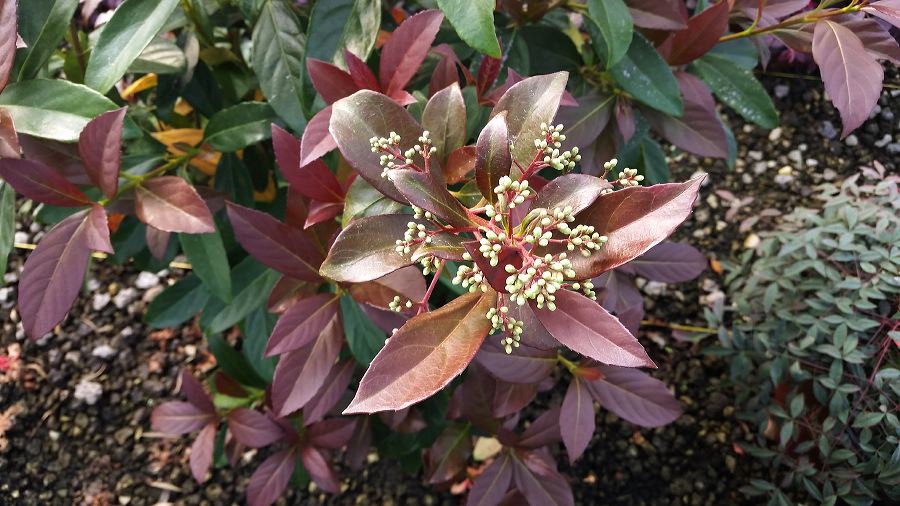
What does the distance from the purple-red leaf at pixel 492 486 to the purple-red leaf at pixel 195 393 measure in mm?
608

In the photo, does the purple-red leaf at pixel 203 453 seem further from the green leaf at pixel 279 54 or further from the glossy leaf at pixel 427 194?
the glossy leaf at pixel 427 194

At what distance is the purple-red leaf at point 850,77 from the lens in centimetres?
97

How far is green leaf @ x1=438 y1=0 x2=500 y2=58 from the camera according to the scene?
81 cm

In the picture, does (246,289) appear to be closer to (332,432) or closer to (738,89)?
(332,432)

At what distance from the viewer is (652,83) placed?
1.16m

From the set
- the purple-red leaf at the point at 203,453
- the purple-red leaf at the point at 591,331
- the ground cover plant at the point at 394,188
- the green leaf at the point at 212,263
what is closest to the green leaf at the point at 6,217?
the ground cover plant at the point at 394,188

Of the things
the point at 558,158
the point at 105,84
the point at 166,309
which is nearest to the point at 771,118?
the point at 558,158

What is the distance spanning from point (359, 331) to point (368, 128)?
44cm

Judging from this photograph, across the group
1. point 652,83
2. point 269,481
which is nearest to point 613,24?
point 652,83

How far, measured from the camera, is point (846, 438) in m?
1.58

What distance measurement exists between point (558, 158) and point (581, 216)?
66 millimetres

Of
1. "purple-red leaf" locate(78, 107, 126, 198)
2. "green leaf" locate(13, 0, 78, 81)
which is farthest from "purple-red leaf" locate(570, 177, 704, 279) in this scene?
"green leaf" locate(13, 0, 78, 81)

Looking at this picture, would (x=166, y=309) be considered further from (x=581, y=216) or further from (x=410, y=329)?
(x=581, y=216)

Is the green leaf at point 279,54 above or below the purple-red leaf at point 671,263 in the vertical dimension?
above
